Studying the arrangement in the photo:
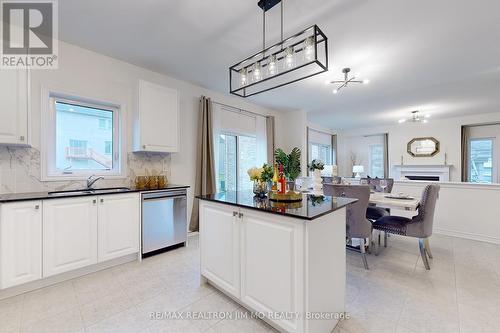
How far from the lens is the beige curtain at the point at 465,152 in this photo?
6.27m

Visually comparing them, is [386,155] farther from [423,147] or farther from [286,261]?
[286,261]

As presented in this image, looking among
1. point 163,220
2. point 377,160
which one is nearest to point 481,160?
point 377,160

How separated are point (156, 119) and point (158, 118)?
0.03m

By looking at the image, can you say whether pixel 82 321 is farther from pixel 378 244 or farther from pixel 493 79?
pixel 493 79

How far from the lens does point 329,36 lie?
2482mm

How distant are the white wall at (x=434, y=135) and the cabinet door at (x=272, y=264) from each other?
7.53 metres

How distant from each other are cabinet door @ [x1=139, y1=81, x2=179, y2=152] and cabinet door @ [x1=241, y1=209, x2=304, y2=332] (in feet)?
6.58

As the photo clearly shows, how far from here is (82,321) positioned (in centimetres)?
168

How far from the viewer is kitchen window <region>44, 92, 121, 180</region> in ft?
8.57

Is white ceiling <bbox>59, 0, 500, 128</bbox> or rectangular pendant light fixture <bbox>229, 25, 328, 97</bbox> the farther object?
white ceiling <bbox>59, 0, 500, 128</bbox>

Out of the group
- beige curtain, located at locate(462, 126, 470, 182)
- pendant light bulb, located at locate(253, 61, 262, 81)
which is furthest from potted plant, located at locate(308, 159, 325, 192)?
beige curtain, located at locate(462, 126, 470, 182)

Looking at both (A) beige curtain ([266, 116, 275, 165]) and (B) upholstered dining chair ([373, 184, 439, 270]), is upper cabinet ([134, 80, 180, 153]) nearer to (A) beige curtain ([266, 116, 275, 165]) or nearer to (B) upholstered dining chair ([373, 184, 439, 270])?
(A) beige curtain ([266, 116, 275, 165])

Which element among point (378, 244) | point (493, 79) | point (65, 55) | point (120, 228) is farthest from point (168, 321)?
→ point (493, 79)

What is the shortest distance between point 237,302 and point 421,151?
765cm
